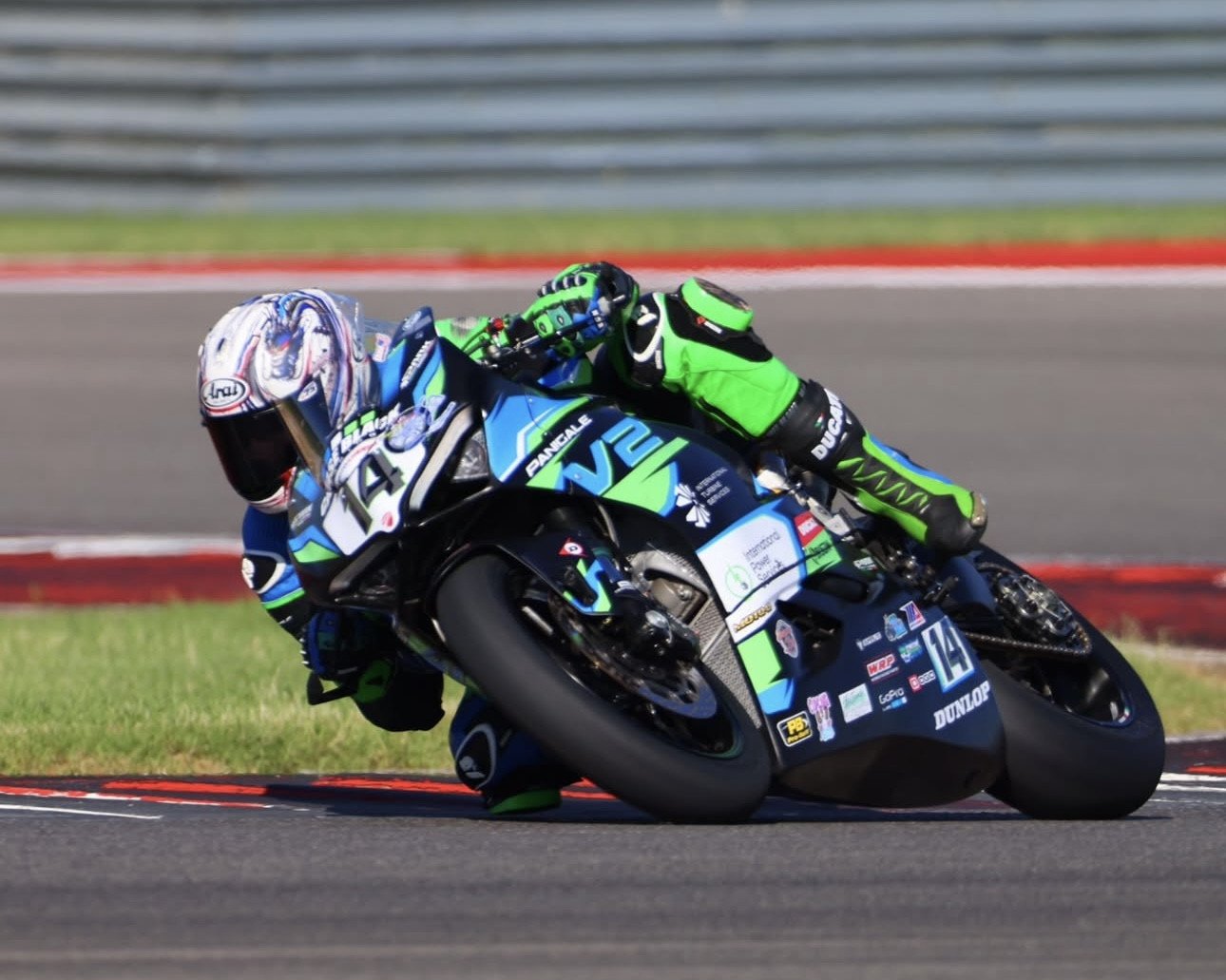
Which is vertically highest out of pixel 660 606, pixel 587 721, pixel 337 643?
pixel 660 606

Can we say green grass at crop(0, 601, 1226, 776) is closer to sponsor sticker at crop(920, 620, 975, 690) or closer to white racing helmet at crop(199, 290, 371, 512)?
white racing helmet at crop(199, 290, 371, 512)

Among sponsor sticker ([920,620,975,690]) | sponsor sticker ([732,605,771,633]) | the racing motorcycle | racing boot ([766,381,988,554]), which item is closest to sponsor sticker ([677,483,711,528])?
the racing motorcycle

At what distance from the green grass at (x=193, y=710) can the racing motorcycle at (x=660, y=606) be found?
1.69 metres

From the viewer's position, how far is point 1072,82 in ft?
43.8

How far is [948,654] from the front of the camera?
16.2 ft

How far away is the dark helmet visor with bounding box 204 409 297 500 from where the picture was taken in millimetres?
4762

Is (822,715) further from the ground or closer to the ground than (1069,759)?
further from the ground

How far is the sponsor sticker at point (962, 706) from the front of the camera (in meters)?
4.82

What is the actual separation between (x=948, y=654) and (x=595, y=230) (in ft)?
31.1

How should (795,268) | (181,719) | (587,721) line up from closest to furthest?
(587,721), (181,719), (795,268)

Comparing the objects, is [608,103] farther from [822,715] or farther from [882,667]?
[822,715]

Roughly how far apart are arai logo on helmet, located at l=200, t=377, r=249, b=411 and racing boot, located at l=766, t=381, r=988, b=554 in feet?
3.57

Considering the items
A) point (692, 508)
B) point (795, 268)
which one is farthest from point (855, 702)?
point (795, 268)

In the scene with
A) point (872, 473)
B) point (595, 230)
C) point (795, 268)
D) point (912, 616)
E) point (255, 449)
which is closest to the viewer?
point (255, 449)
